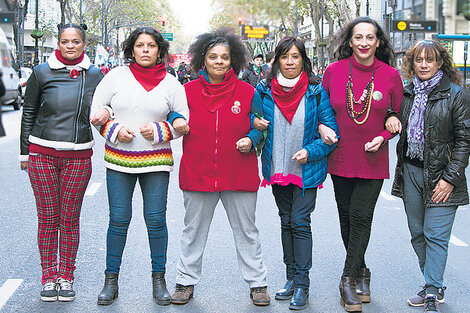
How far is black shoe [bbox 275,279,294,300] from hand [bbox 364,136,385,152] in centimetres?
109

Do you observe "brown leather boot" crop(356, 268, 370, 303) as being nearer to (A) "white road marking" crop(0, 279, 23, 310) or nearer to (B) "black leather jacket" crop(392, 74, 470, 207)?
(B) "black leather jacket" crop(392, 74, 470, 207)

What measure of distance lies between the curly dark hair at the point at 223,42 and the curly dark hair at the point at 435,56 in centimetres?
107

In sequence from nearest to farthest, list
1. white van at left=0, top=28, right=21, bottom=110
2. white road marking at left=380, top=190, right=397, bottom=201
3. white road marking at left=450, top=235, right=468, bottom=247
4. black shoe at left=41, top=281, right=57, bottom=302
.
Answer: white van at left=0, top=28, right=21, bottom=110, black shoe at left=41, top=281, right=57, bottom=302, white road marking at left=450, top=235, right=468, bottom=247, white road marking at left=380, top=190, right=397, bottom=201

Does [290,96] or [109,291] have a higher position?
[290,96]

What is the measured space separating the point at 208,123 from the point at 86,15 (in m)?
54.2

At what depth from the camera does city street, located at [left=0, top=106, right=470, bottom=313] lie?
4477mm

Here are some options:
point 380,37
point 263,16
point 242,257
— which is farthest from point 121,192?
point 380,37

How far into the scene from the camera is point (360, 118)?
4.29m

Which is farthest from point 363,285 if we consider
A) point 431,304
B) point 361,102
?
point 361,102

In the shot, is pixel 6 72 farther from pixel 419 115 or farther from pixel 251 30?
pixel 251 30

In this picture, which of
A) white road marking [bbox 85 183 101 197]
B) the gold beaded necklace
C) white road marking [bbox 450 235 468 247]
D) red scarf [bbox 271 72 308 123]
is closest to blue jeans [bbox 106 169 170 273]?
red scarf [bbox 271 72 308 123]

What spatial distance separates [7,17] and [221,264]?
4.26 meters

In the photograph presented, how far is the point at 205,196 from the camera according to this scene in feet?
14.7

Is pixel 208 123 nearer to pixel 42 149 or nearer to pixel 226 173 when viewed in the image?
pixel 226 173
